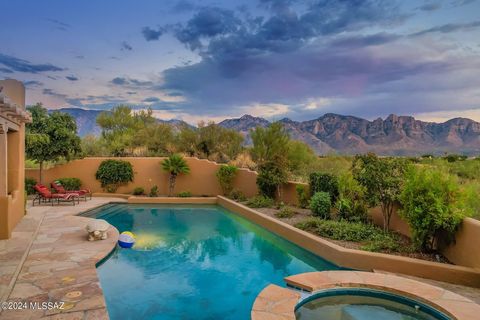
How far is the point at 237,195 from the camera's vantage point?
51.5ft

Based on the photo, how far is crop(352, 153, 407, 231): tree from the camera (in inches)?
325

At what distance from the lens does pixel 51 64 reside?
17.0 meters

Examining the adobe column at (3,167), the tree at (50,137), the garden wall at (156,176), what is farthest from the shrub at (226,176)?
the adobe column at (3,167)

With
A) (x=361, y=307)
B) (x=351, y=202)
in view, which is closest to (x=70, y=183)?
(x=351, y=202)

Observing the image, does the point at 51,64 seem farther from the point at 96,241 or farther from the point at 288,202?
the point at 288,202

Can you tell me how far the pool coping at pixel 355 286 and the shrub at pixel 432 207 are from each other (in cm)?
140

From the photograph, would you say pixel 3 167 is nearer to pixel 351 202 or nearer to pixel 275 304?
pixel 275 304

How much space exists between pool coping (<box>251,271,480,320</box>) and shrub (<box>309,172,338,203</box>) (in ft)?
16.4

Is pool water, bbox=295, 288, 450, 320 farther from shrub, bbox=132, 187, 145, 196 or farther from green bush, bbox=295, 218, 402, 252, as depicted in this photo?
shrub, bbox=132, 187, 145, 196

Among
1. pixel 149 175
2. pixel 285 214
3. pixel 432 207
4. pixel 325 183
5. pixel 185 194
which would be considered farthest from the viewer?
pixel 149 175

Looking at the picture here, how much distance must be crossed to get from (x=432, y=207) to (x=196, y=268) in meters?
5.05

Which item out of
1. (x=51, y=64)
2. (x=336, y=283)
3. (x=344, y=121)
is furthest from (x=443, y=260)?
(x=344, y=121)

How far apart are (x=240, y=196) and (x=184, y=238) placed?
5695 millimetres

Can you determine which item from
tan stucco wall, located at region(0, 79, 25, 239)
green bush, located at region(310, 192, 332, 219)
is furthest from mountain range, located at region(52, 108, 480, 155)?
tan stucco wall, located at region(0, 79, 25, 239)
